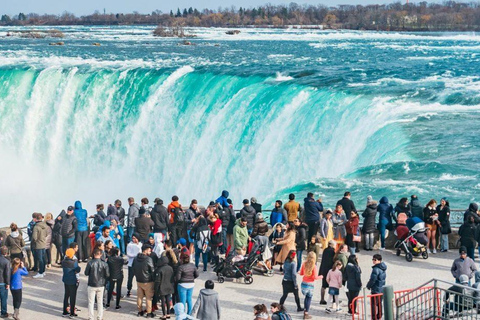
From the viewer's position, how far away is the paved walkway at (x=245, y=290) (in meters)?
15.4

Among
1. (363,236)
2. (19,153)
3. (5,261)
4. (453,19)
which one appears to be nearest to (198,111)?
(19,153)

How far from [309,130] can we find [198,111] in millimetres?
6855

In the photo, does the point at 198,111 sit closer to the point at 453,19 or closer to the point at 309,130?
the point at 309,130

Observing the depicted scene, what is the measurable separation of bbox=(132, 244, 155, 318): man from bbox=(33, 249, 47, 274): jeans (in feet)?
10.7

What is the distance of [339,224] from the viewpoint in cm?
1755

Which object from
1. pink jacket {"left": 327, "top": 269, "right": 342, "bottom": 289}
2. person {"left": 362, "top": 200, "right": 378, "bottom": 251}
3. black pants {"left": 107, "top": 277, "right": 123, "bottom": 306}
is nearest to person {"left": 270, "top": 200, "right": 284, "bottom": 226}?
person {"left": 362, "top": 200, "right": 378, "bottom": 251}

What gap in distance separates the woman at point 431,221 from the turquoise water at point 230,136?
238 inches

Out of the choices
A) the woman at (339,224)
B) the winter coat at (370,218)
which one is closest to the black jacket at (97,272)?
the woman at (339,224)

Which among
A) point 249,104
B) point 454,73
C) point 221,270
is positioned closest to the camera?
point 221,270

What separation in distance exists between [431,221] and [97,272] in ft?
25.7

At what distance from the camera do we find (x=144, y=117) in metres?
38.3

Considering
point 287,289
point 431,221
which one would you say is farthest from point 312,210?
point 287,289

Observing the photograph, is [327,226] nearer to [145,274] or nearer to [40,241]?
[145,274]

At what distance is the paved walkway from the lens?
1540 centimetres
